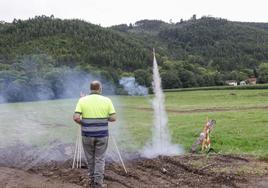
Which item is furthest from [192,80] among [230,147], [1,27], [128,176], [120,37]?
[1,27]

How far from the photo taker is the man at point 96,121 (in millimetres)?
11633

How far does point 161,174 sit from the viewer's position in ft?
45.5

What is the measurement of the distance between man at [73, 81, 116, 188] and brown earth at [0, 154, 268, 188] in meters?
0.83

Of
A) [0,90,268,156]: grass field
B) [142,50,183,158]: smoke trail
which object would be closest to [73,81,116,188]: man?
[142,50,183,158]: smoke trail

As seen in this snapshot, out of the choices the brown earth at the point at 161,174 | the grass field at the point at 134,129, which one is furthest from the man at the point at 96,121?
the grass field at the point at 134,129

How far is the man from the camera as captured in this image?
1163cm

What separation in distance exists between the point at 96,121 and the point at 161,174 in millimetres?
3297

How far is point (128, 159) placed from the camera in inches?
642

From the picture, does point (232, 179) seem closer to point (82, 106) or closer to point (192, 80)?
point (82, 106)

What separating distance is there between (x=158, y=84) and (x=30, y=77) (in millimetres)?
42762

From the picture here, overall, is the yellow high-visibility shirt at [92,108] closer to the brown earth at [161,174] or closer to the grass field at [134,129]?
the brown earth at [161,174]

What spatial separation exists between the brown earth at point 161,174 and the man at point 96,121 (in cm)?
83

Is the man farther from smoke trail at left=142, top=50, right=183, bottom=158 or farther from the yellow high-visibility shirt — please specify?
smoke trail at left=142, top=50, right=183, bottom=158

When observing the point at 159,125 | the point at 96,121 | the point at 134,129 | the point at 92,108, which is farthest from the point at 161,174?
the point at 134,129
